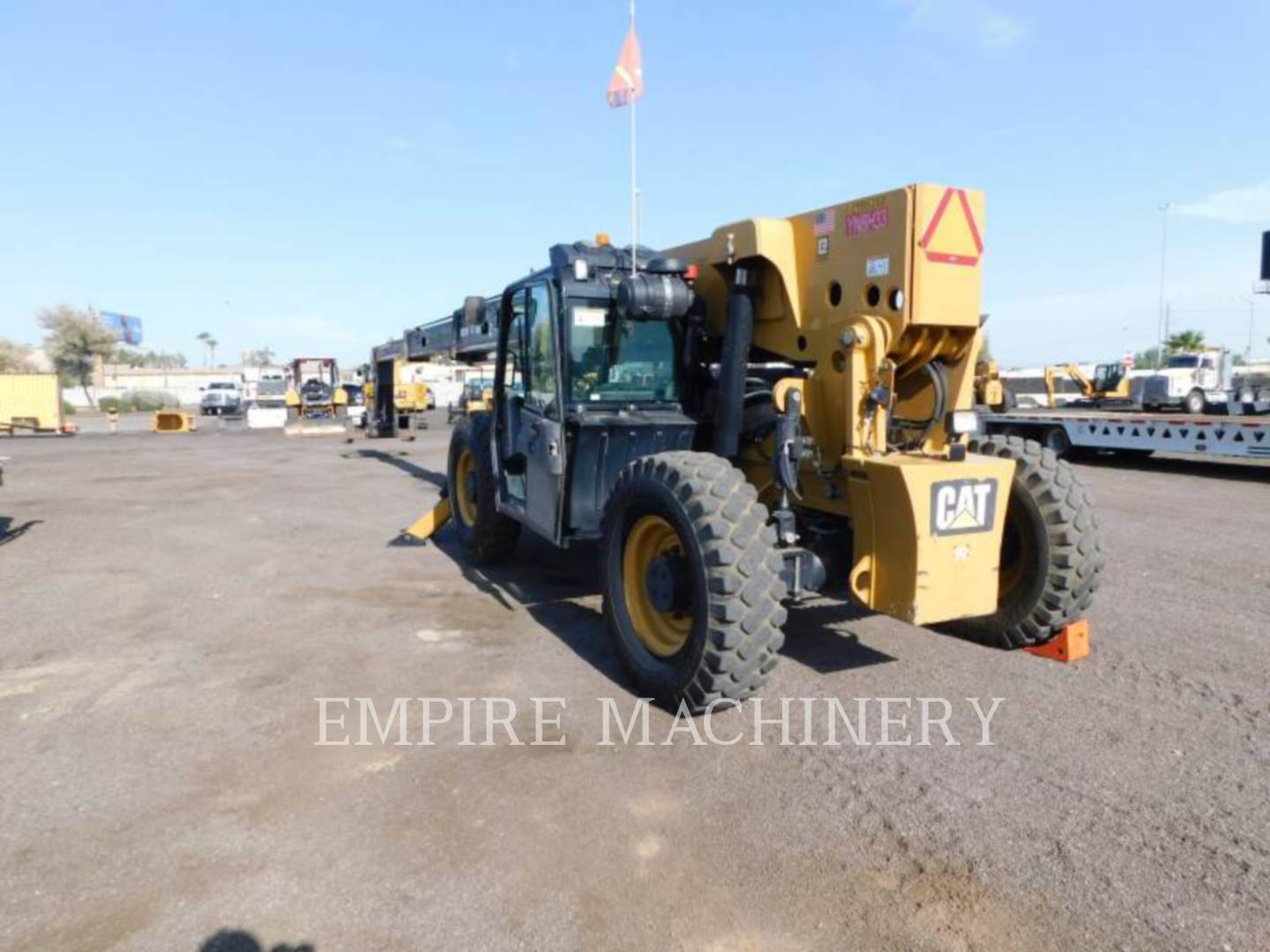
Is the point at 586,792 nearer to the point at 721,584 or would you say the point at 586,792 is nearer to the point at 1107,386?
the point at 721,584

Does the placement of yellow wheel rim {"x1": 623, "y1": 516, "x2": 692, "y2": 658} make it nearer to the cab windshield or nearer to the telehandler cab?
the telehandler cab

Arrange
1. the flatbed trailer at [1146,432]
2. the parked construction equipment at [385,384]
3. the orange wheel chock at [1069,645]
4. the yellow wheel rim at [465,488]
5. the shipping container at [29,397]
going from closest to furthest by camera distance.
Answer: the orange wheel chock at [1069,645], the yellow wheel rim at [465,488], the flatbed trailer at [1146,432], the parked construction equipment at [385,384], the shipping container at [29,397]

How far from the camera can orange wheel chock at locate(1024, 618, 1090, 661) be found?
4750mm

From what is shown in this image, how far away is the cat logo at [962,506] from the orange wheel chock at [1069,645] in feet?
3.82

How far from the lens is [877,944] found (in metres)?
2.52

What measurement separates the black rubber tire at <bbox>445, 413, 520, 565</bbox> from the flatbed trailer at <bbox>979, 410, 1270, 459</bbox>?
11.1 metres

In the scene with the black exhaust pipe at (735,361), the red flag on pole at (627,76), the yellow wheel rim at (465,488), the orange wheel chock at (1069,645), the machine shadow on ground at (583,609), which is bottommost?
the machine shadow on ground at (583,609)

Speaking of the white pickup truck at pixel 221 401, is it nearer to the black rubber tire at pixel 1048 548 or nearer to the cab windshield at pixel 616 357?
the cab windshield at pixel 616 357

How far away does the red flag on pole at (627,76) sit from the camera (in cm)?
611

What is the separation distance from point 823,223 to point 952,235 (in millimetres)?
707

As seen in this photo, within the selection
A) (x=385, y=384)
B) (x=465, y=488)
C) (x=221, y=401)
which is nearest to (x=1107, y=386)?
(x=385, y=384)

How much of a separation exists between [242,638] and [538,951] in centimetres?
384

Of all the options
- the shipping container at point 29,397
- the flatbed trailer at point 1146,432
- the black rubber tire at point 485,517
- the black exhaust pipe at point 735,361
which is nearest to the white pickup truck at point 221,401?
the shipping container at point 29,397

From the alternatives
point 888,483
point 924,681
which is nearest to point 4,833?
point 888,483
